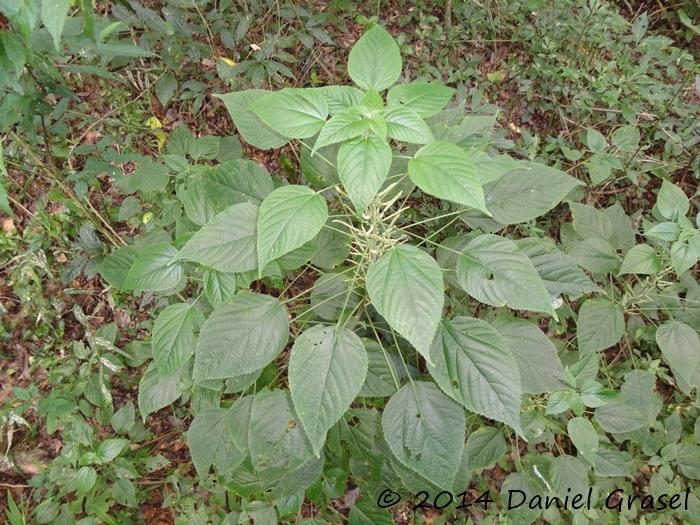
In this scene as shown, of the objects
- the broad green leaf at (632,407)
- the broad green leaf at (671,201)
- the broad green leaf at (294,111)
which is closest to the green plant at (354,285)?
the broad green leaf at (294,111)

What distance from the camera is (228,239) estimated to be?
157 centimetres

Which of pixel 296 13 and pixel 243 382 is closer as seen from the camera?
pixel 243 382

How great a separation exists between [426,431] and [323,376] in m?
0.44

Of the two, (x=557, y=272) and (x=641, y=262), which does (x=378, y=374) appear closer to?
(x=557, y=272)

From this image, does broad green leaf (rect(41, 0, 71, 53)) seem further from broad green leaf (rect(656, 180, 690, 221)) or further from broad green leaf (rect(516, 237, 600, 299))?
broad green leaf (rect(656, 180, 690, 221))

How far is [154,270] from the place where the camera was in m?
1.75

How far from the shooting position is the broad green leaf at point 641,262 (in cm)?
214

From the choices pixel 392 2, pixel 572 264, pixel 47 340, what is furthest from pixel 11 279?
pixel 392 2

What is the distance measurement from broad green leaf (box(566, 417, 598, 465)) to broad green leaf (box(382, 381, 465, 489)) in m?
0.71

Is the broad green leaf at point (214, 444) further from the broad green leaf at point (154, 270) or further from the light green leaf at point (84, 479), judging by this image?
the light green leaf at point (84, 479)

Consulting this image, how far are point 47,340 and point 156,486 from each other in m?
1.04

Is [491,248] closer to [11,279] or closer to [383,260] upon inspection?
[383,260]

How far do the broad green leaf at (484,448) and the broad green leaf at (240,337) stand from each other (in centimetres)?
111

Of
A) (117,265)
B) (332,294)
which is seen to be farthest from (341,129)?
(117,265)
